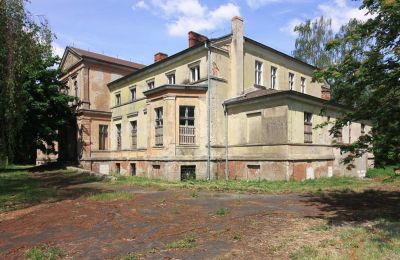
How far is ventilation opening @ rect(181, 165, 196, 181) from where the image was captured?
69.4ft

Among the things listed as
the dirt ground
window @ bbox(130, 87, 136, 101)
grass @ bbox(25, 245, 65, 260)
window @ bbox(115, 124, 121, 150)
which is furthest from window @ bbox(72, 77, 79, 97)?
grass @ bbox(25, 245, 65, 260)

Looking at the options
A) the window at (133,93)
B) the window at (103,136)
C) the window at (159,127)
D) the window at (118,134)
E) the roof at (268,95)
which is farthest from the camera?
the window at (103,136)

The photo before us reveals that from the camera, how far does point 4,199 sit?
46.8 ft

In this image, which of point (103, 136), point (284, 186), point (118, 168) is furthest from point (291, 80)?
point (103, 136)

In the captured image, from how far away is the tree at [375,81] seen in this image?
7.79 metres

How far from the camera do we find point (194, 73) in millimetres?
22875

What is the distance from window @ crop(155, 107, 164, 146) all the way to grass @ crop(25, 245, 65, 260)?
15260 mm

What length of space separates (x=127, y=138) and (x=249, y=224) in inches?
826

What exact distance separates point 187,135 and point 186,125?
597 millimetres

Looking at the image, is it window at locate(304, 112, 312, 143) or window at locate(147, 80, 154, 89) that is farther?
window at locate(147, 80, 154, 89)

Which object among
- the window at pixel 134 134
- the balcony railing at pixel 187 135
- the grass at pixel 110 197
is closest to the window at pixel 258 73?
the balcony railing at pixel 187 135

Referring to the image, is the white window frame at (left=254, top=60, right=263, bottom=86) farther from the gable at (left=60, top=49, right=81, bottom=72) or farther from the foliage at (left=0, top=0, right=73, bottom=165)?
the gable at (left=60, top=49, right=81, bottom=72)

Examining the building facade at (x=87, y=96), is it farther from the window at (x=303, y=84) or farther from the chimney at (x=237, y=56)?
the window at (x=303, y=84)

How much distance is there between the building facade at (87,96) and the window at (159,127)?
943 cm
